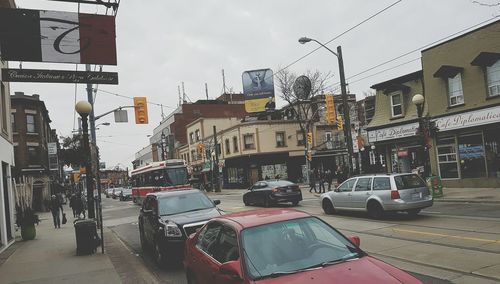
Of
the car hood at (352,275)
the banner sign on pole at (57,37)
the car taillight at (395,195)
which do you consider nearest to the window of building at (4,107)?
the banner sign on pole at (57,37)

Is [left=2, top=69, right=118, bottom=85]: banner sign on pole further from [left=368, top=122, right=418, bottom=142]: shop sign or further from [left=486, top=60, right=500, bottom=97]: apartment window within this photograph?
[left=368, top=122, right=418, bottom=142]: shop sign

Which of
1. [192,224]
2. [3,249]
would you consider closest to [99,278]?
[192,224]

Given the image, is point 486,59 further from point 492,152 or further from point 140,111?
point 140,111

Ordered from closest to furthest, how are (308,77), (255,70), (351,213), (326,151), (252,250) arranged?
(252,250)
(351,213)
(255,70)
(308,77)
(326,151)

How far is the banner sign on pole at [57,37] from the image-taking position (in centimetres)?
1123

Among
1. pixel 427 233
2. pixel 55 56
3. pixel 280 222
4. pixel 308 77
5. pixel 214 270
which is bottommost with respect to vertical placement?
pixel 427 233

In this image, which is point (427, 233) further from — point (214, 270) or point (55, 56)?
point (55, 56)

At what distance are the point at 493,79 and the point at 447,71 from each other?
274 centimetres

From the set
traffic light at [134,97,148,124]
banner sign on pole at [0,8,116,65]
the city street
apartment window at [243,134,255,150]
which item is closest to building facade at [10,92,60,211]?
apartment window at [243,134,255,150]

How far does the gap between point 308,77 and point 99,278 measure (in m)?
42.2

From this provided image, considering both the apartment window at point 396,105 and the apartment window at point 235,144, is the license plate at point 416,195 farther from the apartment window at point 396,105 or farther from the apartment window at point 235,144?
the apartment window at point 235,144

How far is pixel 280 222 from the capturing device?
17.0ft

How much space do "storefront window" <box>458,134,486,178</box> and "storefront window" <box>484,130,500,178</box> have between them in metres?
0.30

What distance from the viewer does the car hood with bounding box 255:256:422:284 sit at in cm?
404
